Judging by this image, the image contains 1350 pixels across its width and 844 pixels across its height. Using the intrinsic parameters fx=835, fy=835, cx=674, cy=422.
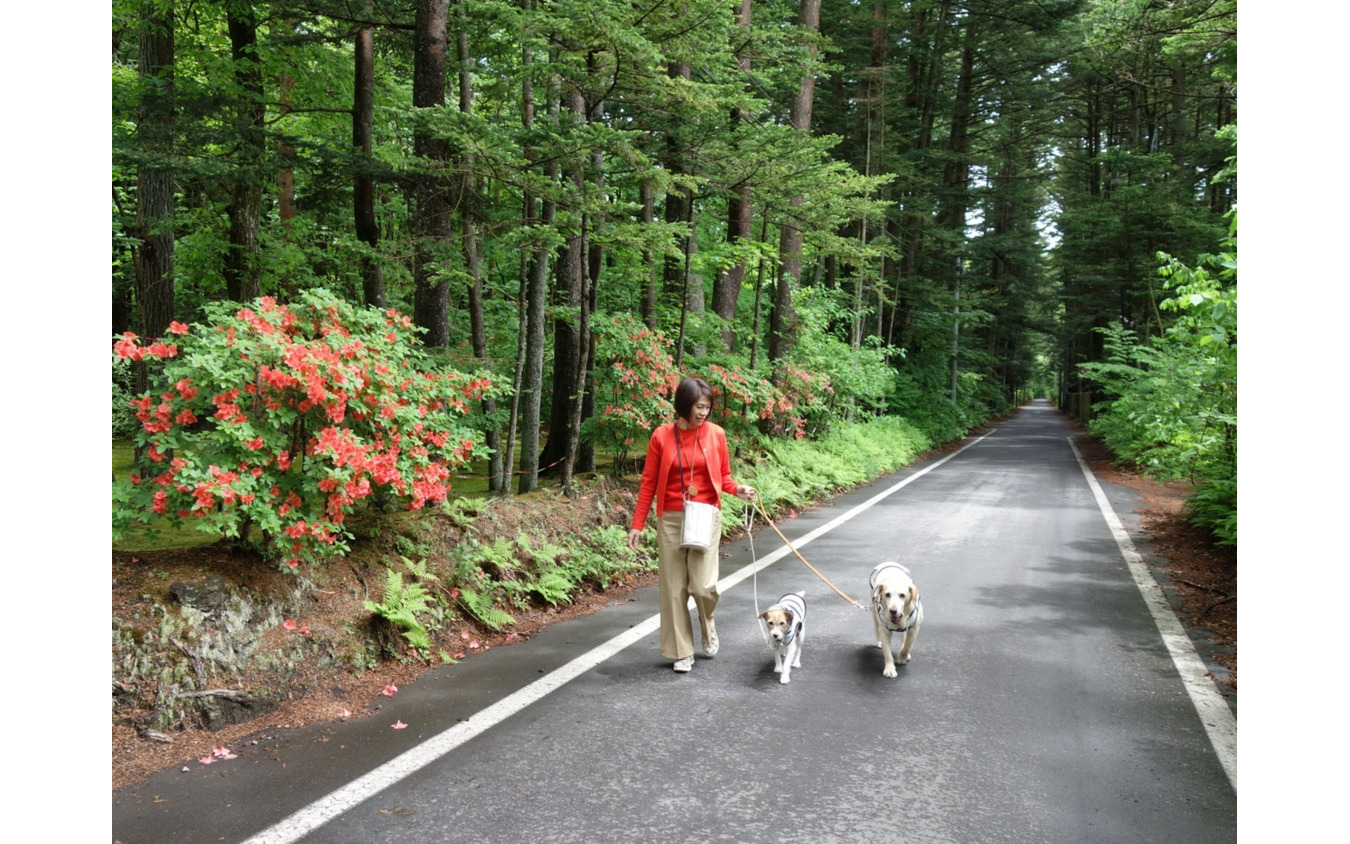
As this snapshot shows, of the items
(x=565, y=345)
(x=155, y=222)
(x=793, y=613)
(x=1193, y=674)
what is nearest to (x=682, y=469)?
(x=793, y=613)

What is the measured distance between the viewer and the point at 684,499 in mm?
6082

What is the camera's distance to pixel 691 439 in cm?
614

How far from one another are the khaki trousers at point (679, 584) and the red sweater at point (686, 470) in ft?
0.38

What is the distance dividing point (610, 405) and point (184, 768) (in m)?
7.65

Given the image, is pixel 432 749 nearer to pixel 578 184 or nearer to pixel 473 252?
pixel 473 252

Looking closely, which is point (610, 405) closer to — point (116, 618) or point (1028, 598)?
point (1028, 598)

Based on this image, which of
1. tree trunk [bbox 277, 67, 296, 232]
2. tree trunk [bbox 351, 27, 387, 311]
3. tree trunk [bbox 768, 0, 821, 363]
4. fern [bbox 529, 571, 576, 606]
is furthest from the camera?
tree trunk [bbox 768, 0, 821, 363]

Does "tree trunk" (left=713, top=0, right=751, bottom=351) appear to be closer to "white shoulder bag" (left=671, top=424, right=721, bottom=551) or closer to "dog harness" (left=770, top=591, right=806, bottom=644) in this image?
"white shoulder bag" (left=671, top=424, right=721, bottom=551)

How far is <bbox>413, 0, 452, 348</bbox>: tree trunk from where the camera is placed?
9.05m

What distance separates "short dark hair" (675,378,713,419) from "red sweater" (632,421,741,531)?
213mm

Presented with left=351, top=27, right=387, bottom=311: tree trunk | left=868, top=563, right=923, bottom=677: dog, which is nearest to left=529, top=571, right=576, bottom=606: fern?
left=868, top=563, right=923, bottom=677: dog

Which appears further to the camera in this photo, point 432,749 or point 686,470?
point 686,470

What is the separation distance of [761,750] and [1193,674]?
3.38 metres

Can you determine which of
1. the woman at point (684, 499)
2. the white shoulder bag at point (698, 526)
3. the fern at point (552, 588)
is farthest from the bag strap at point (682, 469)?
the fern at point (552, 588)
